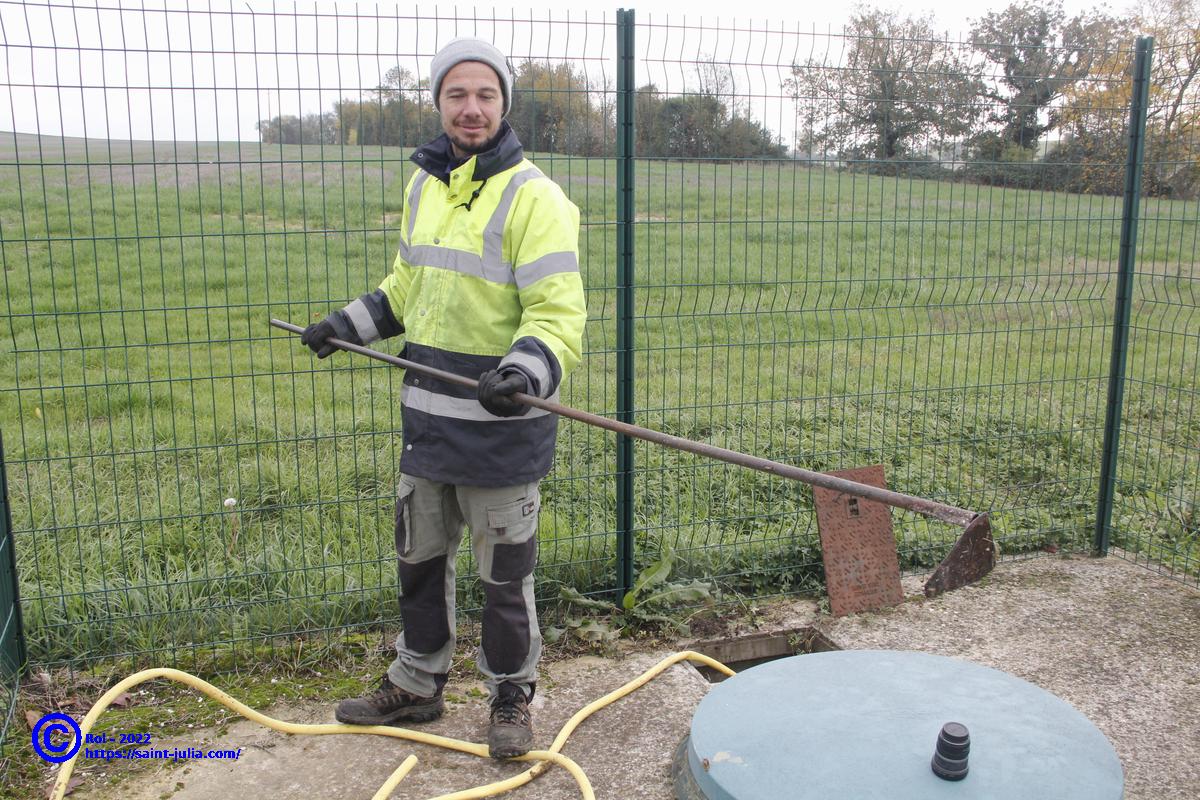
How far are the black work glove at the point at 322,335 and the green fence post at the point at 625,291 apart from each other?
49.1 inches

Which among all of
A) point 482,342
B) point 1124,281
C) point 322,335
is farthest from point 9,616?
point 1124,281

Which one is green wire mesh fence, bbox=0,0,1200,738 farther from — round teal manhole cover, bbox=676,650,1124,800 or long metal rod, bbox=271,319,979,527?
round teal manhole cover, bbox=676,650,1124,800

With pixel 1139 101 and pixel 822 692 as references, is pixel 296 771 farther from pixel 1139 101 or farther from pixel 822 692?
pixel 1139 101

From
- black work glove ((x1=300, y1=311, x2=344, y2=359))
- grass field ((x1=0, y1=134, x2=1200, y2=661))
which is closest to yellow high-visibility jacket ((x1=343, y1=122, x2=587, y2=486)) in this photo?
black work glove ((x1=300, y1=311, x2=344, y2=359))

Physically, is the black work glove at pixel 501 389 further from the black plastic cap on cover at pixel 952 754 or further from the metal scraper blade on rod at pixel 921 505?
the black plastic cap on cover at pixel 952 754

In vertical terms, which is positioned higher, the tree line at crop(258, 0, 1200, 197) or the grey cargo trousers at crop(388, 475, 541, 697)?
the tree line at crop(258, 0, 1200, 197)

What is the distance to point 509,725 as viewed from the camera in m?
3.38

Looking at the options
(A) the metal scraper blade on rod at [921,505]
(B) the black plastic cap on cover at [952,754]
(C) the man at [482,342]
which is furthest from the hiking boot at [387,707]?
(B) the black plastic cap on cover at [952,754]

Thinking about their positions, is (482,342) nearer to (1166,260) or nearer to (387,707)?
(387,707)

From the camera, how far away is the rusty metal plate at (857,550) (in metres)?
4.56

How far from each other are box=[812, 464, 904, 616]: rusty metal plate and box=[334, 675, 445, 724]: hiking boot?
1927 mm

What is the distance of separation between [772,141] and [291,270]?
9.71 feet

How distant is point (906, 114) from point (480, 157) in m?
2.45

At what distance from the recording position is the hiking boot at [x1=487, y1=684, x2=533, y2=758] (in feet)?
10.9
